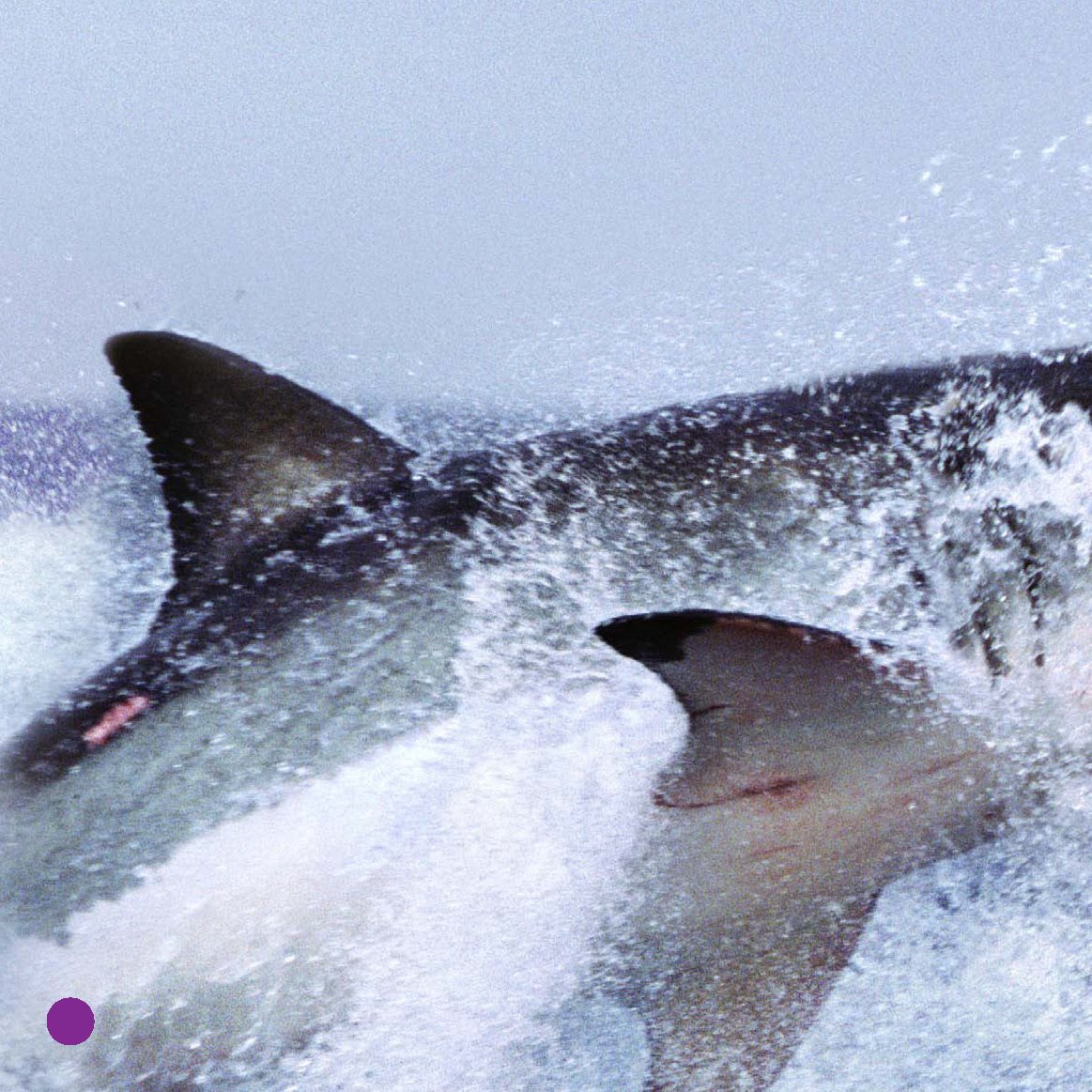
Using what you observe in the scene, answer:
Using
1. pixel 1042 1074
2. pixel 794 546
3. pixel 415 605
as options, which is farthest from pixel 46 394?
pixel 1042 1074

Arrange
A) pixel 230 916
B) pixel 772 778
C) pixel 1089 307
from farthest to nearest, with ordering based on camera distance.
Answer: pixel 1089 307, pixel 772 778, pixel 230 916

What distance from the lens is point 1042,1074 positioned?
1.38m

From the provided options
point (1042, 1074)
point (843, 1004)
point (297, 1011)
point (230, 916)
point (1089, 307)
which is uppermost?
point (1089, 307)

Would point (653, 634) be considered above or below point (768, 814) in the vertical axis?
above

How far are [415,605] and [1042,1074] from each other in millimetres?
1004

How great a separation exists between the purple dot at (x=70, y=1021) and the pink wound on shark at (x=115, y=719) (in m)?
0.26

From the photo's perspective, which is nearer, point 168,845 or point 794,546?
point 168,845

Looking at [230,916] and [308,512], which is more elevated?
[308,512]

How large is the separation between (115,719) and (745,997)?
0.78 meters

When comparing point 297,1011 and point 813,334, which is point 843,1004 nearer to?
point 297,1011

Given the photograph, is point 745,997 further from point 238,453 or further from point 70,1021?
point 238,453

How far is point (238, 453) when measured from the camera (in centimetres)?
124

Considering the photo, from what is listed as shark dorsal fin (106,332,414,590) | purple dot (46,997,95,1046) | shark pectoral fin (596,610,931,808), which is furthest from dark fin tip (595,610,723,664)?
purple dot (46,997,95,1046)

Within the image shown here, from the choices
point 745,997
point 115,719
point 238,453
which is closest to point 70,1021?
point 115,719
